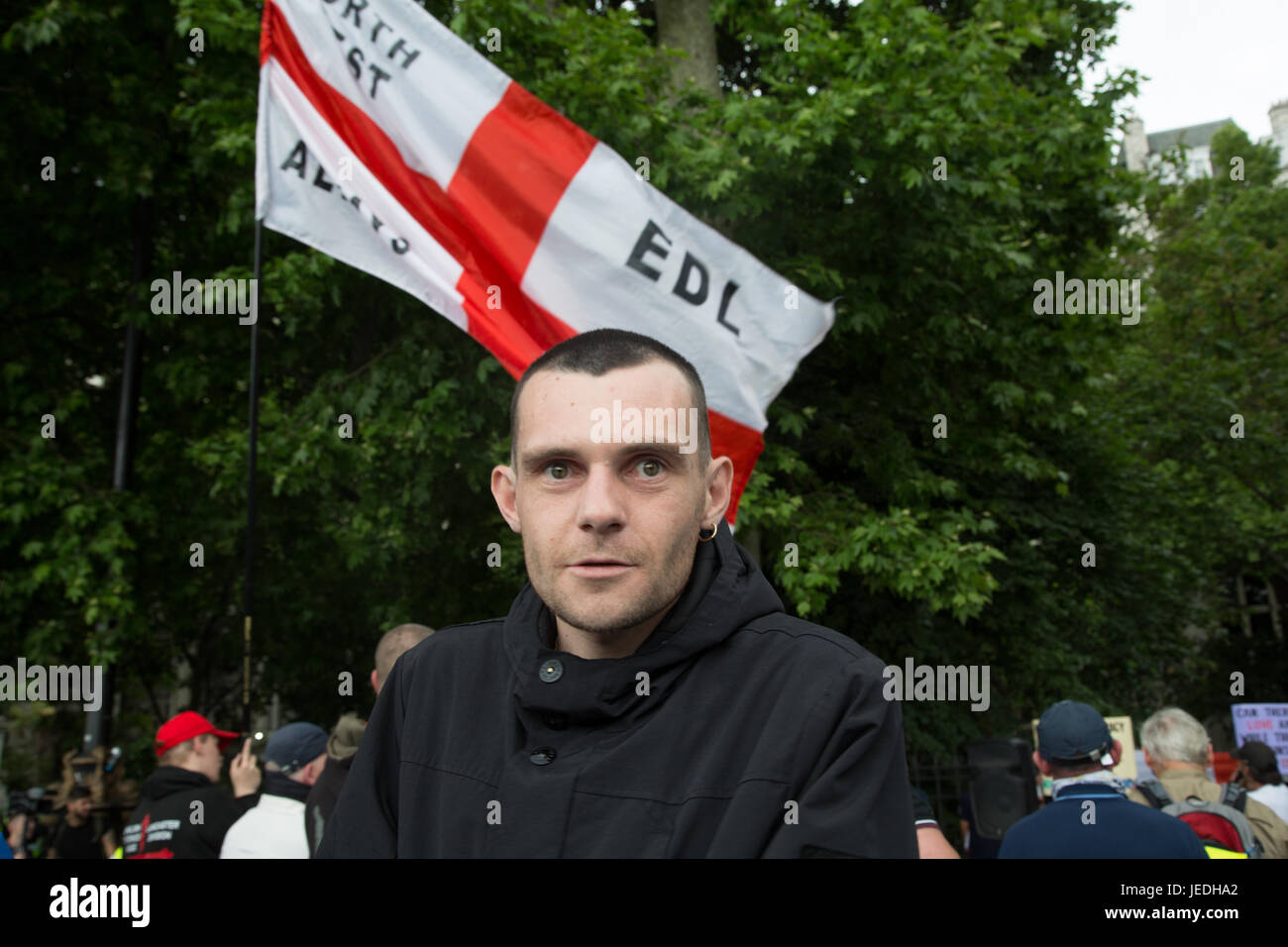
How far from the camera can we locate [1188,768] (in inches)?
195

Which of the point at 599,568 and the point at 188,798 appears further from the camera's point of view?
the point at 188,798

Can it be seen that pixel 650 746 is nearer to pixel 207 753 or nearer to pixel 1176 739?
pixel 1176 739

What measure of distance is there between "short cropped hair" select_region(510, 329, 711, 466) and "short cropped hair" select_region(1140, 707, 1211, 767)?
4.10 m

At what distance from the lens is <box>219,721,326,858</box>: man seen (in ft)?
14.6

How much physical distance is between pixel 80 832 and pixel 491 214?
4.88 meters

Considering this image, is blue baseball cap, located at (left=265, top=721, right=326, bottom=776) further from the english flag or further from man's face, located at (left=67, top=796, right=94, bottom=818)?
man's face, located at (left=67, top=796, right=94, bottom=818)

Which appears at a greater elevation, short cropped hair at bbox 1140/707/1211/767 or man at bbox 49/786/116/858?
short cropped hair at bbox 1140/707/1211/767

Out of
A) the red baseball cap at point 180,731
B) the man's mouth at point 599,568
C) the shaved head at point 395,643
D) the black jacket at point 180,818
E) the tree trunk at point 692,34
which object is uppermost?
the tree trunk at point 692,34

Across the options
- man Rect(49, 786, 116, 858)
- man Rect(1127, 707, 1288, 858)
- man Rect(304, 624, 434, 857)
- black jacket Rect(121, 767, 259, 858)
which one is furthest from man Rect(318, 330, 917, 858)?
man Rect(49, 786, 116, 858)

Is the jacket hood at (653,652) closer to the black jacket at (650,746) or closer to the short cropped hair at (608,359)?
the black jacket at (650,746)

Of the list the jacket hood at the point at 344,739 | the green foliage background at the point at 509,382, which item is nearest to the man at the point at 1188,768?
the jacket hood at the point at 344,739

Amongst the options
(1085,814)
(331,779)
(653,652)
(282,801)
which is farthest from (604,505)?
(282,801)

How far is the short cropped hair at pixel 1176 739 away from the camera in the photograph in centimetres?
502
